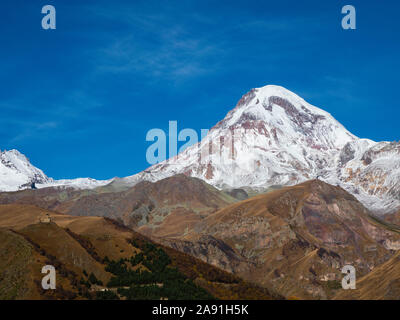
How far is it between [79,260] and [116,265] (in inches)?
435

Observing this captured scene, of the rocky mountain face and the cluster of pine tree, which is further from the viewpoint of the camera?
the cluster of pine tree

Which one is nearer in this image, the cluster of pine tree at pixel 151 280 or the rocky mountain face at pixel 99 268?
the rocky mountain face at pixel 99 268

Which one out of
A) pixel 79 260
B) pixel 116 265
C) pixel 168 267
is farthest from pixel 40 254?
pixel 168 267

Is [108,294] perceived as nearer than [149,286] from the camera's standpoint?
Yes

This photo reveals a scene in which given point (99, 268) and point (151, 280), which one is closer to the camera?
point (99, 268)

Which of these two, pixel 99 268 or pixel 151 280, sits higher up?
pixel 99 268
